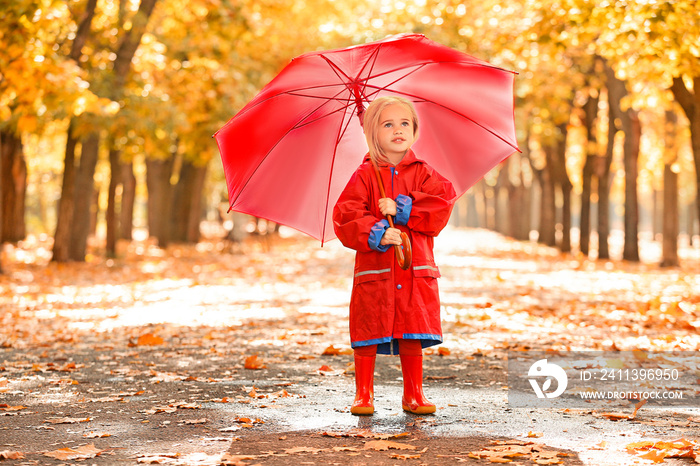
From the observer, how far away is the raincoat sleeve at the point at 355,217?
15.7 feet

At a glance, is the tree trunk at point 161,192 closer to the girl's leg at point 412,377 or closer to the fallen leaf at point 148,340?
the fallen leaf at point 148,340

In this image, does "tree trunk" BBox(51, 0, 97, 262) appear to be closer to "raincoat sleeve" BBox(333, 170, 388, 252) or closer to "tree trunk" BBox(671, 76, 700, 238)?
"tree trunk" BBox(671, 76, 700, 238)

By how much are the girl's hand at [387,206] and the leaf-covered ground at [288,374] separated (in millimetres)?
1200

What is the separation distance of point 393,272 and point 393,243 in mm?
252

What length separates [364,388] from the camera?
495 centimetres

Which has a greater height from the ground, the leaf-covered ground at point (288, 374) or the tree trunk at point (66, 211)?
the tree trunk at point (66, 211)

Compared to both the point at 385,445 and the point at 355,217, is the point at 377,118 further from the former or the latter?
the point at 385,445

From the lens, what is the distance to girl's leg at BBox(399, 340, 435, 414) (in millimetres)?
4938

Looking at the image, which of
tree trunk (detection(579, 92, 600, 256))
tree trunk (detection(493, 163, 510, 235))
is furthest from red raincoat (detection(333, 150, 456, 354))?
tree trunk (detection(493, 163, 510, 235))

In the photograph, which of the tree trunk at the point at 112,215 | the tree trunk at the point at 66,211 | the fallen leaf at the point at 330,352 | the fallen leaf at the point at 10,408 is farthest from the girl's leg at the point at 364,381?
the tree trunk at the point at 112,215

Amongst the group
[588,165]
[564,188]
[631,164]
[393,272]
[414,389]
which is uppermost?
[588,165]

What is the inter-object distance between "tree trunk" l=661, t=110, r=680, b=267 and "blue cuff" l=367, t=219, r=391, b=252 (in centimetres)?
1649

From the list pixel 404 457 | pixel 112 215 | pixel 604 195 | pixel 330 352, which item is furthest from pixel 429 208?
pixel 112 215

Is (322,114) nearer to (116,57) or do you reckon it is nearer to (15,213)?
(116,57)
